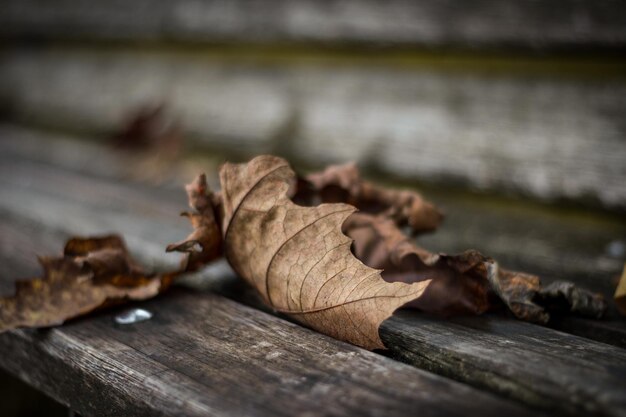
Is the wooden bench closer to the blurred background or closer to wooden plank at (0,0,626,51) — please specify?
the blurred background

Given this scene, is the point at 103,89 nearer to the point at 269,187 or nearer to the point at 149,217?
the point at 149,217

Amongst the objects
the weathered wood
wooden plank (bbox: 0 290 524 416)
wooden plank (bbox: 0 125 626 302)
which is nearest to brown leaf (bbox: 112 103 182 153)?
wooden plank (bbox: 0 125 626 302)

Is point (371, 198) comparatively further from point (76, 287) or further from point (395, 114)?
point (395, 114)

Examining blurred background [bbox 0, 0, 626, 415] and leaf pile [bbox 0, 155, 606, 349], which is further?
blurred background [bbox 0, 0, 626, 415]

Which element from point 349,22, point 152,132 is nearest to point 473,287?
point 349,22

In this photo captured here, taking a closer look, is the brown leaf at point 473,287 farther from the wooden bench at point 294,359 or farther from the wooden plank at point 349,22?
the wooden plank at point 349,22
